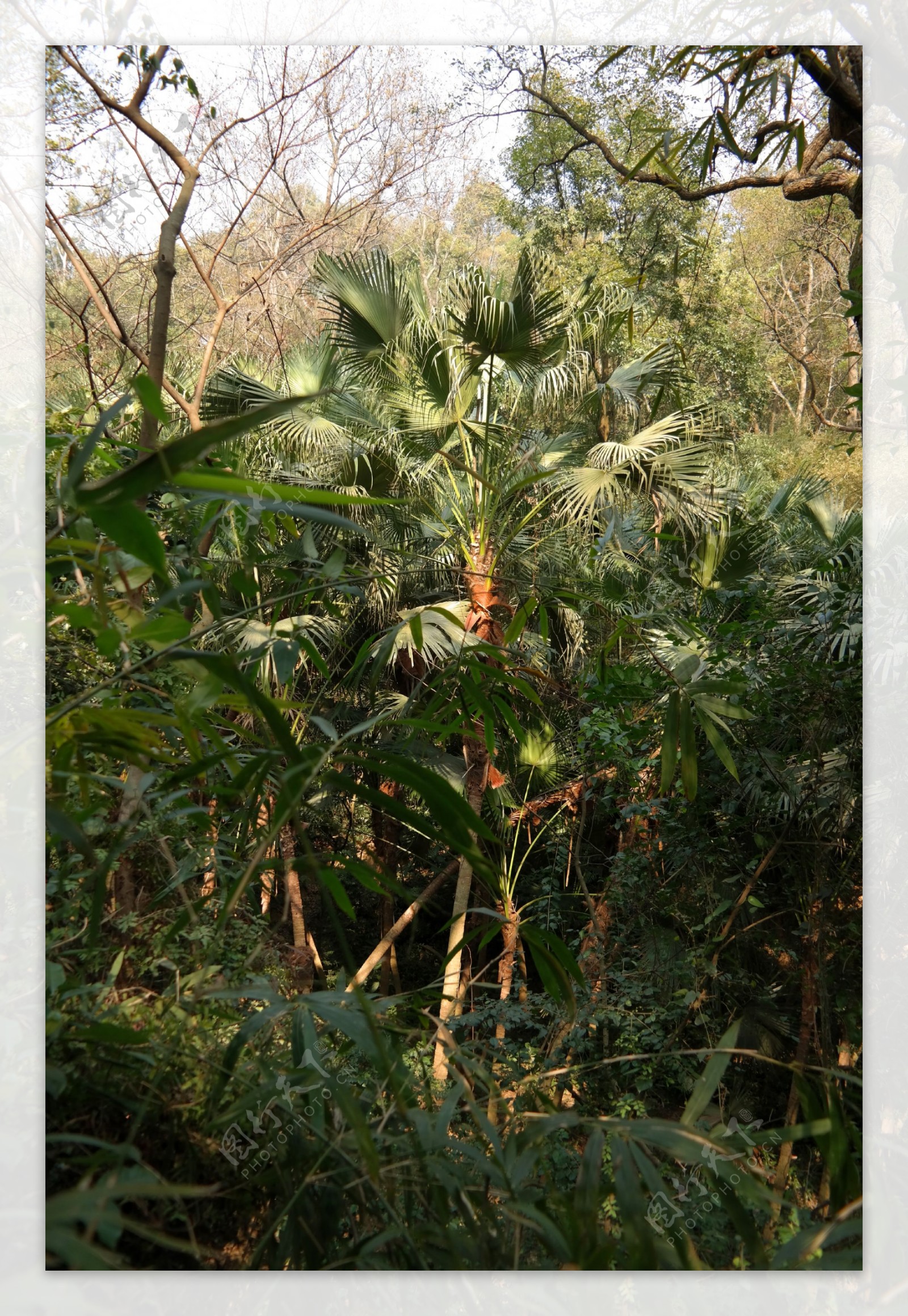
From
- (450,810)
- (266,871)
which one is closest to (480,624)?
(266,871)

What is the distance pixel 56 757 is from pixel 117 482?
389mm

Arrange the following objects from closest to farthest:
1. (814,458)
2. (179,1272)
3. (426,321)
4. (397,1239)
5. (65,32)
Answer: (397,1239)
(179,1272)
(65,32)
(814,458)
(426,321)

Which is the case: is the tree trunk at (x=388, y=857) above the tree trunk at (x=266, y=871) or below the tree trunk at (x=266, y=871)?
below

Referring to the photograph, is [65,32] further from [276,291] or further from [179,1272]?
[179,1272]

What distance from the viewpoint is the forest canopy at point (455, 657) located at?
88 cm

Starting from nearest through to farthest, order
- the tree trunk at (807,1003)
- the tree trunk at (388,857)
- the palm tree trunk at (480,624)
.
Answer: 1. the tree trunk at (807,1003)
2. the palm tree trunk at (480,624)
3. the tree trunk at (388,857)

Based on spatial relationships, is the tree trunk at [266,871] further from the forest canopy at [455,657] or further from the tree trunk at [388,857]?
the tree trunk at [388,857]

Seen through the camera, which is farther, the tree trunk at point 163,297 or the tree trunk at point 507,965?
the tree trunk at point 507,965

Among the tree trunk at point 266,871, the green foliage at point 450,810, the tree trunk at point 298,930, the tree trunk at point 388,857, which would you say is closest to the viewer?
the green foliage at point 450,810

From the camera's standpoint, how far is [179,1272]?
108 centimetres

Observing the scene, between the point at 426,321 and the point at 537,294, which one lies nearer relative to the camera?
the point at 537,294

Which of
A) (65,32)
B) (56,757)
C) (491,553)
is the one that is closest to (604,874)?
(491,553)

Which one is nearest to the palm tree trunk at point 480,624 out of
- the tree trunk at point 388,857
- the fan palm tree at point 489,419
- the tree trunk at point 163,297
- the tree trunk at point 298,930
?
the fan palm tree at point 489,419

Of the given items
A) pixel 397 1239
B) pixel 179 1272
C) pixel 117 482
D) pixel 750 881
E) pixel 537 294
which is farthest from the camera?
pixel 537 294
